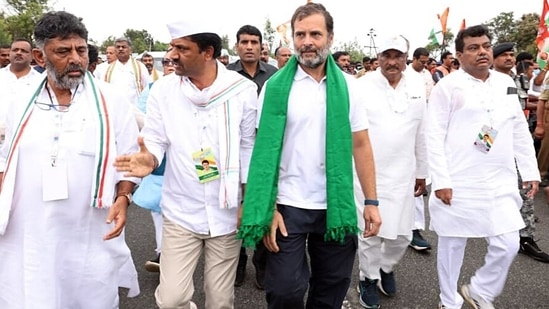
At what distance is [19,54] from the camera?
16.4 ft

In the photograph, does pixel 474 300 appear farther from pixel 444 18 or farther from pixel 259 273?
pixel 444 18

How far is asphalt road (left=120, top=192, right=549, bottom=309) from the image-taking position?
330cm

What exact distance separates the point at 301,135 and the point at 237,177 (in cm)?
41

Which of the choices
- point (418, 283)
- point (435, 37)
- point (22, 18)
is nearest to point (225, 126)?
point (418, 283)

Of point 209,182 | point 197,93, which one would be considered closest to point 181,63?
point 197,93

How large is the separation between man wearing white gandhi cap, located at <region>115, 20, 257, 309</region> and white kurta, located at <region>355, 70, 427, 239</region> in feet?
3.87

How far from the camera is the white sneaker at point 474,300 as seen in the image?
301cm

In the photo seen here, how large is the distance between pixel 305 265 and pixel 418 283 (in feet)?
5.25

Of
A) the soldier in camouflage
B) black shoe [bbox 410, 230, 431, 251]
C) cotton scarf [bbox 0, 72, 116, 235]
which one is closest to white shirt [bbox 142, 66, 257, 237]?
cotton scarf [bbox 0, 72, 116, 235]

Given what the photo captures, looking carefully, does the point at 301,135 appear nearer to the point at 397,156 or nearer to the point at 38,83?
the point at 397,156

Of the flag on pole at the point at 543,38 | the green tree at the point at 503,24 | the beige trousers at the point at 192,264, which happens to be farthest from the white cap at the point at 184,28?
the green tree at the point at 503,24

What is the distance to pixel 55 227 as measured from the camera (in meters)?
2.12

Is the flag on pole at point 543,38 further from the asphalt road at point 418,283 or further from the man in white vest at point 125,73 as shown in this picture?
the man in white vest at point 125,73

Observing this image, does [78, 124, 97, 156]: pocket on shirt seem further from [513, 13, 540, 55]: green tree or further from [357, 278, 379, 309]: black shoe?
[513, 13, 540, 55]: green tree
